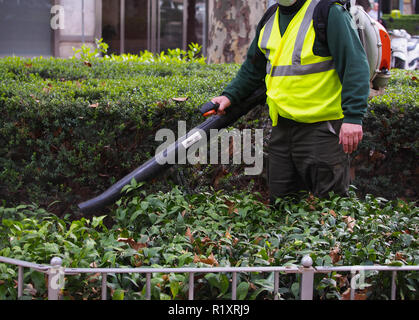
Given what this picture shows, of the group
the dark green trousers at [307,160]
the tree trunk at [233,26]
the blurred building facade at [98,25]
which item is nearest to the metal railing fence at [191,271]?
the dark green trousers at [307,160]

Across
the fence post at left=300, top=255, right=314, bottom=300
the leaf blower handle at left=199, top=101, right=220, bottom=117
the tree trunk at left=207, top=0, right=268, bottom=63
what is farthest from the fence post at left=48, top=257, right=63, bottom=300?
the tree trunk at left=207, top=0, right=268, bottom=63

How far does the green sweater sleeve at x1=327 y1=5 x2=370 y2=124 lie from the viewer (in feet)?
11.9

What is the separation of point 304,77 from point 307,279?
5.24 feet

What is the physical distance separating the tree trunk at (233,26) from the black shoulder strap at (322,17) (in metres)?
5.21

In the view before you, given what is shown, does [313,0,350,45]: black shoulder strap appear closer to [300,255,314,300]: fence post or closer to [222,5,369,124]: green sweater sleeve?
[222,5,369,124]: green sweater sleeve

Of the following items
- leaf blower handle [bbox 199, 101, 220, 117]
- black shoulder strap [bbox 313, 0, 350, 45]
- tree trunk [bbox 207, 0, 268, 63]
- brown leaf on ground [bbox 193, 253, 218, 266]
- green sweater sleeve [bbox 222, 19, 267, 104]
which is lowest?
brown leaf on ground [bbox 193, 253, 218, 266]

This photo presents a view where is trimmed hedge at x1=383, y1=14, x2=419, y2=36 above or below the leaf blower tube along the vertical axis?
above

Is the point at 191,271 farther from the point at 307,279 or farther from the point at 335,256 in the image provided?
the point at 335,256

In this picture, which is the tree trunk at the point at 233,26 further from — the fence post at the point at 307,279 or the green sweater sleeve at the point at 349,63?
the fence post at the point at 307,279

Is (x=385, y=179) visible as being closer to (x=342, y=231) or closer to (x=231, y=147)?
(x=231, y=147)

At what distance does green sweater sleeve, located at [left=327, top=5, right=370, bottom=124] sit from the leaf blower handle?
891 mm

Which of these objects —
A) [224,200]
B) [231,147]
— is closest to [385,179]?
[231,147]

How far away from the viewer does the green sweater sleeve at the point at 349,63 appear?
3633 mm
